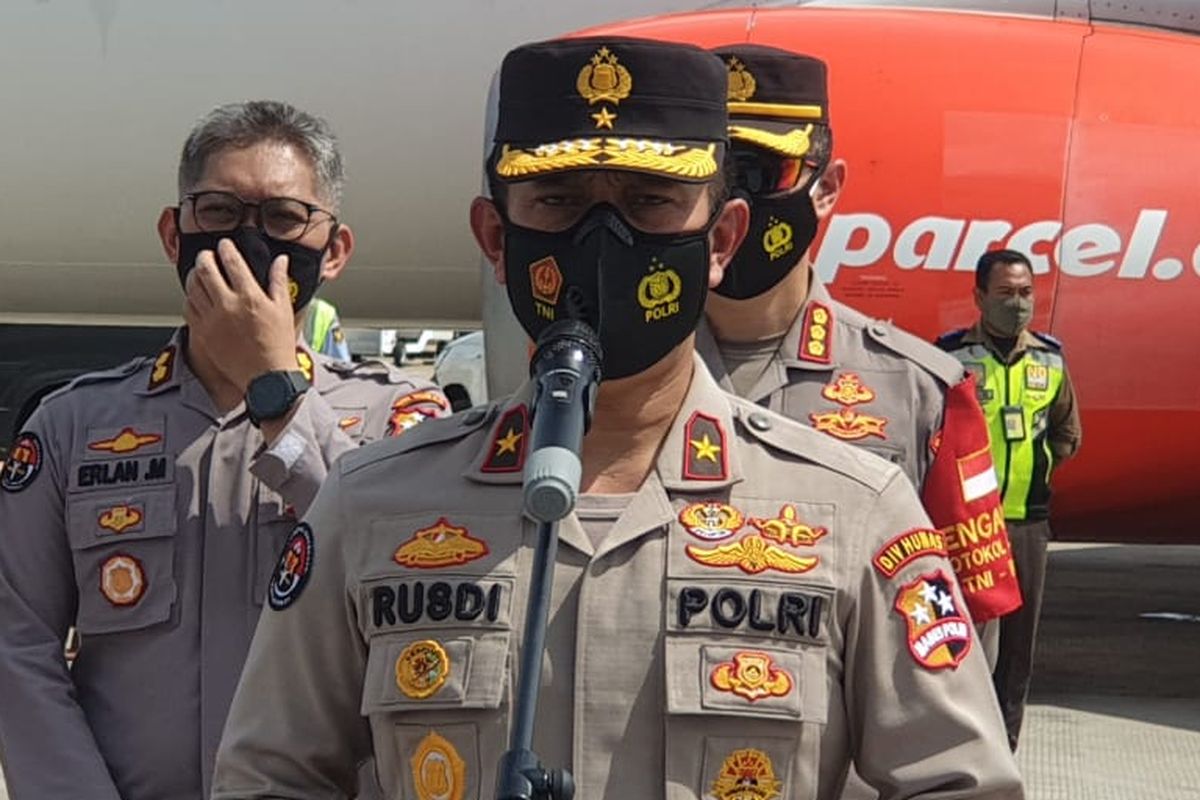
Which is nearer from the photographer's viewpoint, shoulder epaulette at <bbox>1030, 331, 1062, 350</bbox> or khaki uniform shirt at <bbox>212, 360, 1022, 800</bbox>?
khaki uniform shirt at <bbox>212, 360, 1022, 800</bbox>

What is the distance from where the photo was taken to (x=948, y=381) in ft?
11.1

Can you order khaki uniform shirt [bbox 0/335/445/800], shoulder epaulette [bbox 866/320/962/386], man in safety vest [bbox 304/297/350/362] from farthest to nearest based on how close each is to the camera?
man in safety vest [bbox 304/297/350/362] → shoulder epaulette [bbox 866/320/962/386] → khaki uniform shirt [bbox 0/335/445/800]

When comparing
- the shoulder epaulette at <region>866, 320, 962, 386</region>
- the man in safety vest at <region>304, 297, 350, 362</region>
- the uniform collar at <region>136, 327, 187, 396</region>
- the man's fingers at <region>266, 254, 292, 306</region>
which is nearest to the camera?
the man's fingers at <region>266, 254, 292, 306</region>

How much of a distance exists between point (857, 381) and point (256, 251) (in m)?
1.23

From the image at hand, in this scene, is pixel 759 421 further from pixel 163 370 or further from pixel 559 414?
pixel 163 370

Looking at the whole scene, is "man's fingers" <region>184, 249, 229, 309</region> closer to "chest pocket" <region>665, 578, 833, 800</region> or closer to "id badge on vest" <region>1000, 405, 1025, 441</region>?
"chest pocket" <region>665, 578, 833, 800</region>

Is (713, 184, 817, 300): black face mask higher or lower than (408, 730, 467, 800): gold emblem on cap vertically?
higher

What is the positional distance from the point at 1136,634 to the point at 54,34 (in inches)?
236

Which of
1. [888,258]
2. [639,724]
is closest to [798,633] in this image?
[639,724]

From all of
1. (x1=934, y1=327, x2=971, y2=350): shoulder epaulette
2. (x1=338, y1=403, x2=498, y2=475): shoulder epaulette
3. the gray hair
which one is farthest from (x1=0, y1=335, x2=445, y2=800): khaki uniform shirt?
(x1=934, y1=327, x2=971, y2=350): shoulder epaulette

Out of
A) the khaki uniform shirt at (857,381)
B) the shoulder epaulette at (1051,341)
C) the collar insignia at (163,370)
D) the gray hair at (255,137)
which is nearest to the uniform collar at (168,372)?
the collar insignia at (163,370)

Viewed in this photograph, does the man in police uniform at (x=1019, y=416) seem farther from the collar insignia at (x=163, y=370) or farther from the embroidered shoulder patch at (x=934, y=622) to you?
the embroidered shoulder patch at (x=934, y=622)

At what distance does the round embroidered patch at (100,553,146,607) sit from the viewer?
254cm

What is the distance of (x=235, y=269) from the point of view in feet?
8.39
